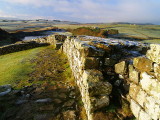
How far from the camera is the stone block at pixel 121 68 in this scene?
3548 mm

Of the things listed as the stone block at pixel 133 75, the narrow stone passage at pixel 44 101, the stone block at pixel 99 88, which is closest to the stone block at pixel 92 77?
the stone block at pixel 99 88

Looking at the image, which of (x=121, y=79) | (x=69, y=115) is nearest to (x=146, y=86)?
(x=121, y=79)

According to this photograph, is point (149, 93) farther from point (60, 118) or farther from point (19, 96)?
point (19, 96)

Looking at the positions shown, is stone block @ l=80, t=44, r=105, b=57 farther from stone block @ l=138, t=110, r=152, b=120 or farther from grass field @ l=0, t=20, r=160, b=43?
grass field @ l=0, t=20, r=160, b=43

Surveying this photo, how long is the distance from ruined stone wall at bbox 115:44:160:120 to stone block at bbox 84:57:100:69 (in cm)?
98

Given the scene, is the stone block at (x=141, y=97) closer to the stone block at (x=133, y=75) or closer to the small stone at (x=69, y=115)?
the stone block at (x=133, y=75)

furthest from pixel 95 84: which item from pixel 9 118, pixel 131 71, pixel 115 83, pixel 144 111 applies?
pixel 9 118

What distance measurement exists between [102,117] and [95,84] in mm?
870

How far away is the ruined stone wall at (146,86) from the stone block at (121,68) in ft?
0.47

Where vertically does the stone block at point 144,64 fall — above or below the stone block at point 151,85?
above

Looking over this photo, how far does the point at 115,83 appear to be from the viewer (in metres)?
3.79

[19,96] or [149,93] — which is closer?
[149,93]

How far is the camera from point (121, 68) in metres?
3.64

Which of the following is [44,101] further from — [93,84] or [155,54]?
[155,54]
